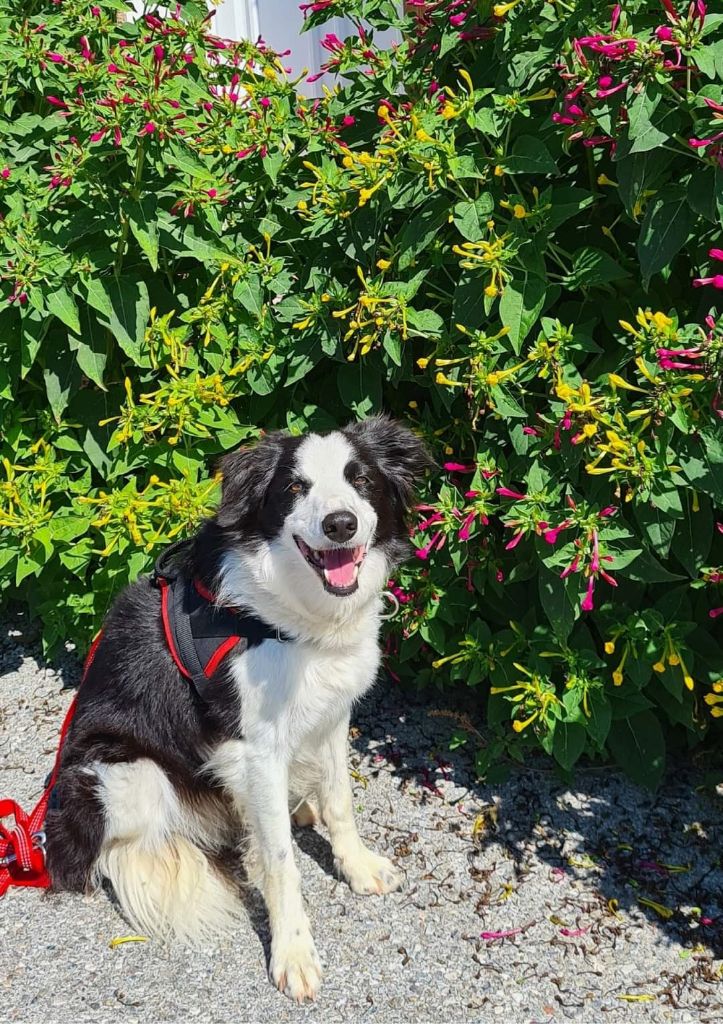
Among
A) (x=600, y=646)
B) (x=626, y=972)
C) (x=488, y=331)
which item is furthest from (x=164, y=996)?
(x=488, y=331)

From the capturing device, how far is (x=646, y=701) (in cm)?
277

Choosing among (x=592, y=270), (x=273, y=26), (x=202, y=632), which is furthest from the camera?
(x=273, y=26)

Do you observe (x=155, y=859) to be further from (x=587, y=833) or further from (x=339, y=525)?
(x=587, y=833)

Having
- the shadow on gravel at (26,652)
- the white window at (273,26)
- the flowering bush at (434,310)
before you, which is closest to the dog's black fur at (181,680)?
the flowering bush at (434,310)

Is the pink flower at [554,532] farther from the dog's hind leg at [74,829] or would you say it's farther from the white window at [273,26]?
the white window at [273,26]

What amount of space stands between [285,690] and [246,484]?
58cm

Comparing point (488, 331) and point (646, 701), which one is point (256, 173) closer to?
point (488, 331)

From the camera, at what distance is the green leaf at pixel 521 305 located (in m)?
2.46

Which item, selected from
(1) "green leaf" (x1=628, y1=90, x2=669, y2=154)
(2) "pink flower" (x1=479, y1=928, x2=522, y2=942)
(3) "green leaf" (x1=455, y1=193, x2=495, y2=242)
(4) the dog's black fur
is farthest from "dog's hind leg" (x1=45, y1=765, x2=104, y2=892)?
(1) "green leaf" (x1=628, y1=90, x2=669, y2=154)

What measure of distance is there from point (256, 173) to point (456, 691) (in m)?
2.04

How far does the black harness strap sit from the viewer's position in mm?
2578

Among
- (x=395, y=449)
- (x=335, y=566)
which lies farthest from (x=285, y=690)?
(x=395, y=449)

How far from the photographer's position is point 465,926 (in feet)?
8.73

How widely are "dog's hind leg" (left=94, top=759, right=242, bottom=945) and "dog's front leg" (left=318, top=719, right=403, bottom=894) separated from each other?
36cm
